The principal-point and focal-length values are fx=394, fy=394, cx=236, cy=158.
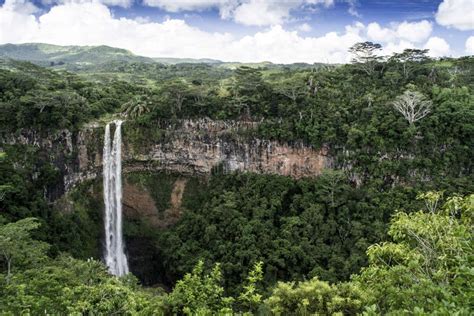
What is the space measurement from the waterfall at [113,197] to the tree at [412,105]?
2333cm

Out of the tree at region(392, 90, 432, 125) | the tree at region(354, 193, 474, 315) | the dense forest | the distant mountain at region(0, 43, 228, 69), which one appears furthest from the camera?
the distant mountain at region(0, 43, 228, 69)

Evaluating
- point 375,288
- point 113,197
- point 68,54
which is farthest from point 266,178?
point 68,54

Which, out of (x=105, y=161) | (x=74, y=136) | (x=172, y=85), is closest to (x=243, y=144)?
(x=172, y=85)

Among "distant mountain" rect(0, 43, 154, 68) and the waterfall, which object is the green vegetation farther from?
"distant mountain" rect(0, 43, 154, 68)

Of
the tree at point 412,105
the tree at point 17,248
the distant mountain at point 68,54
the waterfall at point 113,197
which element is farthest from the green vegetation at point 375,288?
the distant mountain at point 68,54

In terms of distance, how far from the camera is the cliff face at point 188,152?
109 feet

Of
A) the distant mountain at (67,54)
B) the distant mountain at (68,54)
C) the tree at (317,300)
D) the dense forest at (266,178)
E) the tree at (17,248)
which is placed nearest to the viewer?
the tree at (317,300)

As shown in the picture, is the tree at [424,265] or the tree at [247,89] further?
the tree at [247,89]

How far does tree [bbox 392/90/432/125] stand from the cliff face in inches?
265

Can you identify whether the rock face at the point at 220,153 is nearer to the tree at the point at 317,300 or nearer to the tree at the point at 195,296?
the tree at the point at 317,300

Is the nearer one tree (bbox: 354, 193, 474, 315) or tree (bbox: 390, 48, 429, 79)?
tree (bbox: 354, 193, 474, 315)

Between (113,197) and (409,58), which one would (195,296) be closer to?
(113,197)

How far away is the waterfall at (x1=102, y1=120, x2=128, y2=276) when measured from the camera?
34625 mm

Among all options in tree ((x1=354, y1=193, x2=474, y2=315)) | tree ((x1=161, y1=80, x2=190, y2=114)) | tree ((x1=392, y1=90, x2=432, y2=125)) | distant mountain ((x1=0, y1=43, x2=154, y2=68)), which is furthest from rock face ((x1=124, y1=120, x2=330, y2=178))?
distant mountain ((x1=0, y1=43, x2=154, y2=68))
